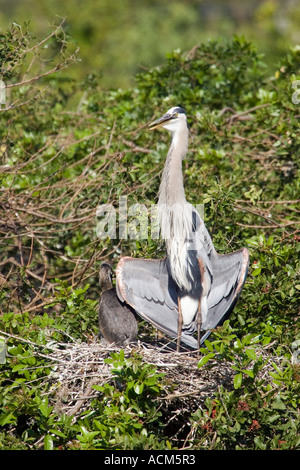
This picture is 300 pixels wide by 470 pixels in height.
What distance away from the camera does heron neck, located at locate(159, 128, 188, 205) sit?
559cm

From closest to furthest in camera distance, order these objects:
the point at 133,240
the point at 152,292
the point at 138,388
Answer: the point at 138,388, the point at 152,292, the point at 133,240

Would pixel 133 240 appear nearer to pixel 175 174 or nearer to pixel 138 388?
pixel 175 174

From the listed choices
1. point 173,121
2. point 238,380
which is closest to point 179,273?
point 173,121

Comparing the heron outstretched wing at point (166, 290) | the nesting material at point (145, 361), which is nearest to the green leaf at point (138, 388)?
the nesting material at point (145, 361)

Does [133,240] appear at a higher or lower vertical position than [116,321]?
higher

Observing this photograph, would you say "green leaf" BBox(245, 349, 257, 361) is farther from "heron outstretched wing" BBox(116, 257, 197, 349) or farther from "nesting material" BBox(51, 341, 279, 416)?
"heron outstretched wing" BBox(116, 257, 197, 349)

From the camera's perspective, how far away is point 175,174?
559 centimetres

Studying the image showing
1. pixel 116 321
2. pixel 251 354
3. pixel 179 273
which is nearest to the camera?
pixel 251 354

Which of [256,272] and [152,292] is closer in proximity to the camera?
[256,272]

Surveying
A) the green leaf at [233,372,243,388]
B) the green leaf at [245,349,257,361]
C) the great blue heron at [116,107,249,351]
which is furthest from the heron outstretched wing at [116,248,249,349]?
the green leaf at [233,372,243,388]

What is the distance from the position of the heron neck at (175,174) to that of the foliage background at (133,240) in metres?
0.24

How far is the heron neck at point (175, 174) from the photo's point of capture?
559cm

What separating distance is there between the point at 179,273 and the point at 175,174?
0.81 meters

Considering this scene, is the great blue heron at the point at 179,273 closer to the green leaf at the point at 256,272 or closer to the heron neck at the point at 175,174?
the heron neck at the point at 175,174
